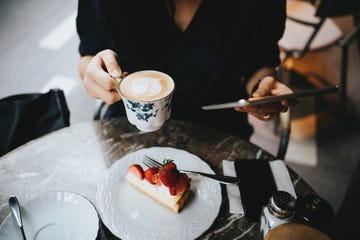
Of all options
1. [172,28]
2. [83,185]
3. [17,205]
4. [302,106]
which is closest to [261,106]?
[172,28]

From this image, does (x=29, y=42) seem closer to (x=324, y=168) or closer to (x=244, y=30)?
(x=244, y=30)

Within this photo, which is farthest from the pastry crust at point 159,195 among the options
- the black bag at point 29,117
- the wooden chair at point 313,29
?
the wooden chair at point 313,29

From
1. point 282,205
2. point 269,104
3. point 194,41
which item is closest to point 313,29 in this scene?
point 194,41

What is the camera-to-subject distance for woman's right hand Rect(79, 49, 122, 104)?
2.96 feet

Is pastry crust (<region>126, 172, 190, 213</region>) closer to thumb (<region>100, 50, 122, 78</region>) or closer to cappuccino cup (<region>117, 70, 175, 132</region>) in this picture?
cappuccino cup (<region>117, 70, 175, 132</region>)

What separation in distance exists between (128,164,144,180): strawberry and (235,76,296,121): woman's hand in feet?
1.10

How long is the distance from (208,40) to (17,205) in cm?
81

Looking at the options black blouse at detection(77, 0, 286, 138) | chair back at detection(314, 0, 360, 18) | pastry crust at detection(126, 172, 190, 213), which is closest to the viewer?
pastry crust at detection(126, 172, 190, 213)

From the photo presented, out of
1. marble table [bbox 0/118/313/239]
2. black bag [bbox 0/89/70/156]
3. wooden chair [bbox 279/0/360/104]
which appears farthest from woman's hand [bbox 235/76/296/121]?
wooden chair [bbox 279/0/360/104]

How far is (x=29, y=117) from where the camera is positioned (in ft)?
4.03

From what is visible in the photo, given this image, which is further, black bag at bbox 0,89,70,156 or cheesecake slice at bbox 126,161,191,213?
black bag at bbox 0,89,70,156

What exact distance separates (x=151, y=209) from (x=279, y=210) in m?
0.34

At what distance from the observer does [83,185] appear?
3.13ft

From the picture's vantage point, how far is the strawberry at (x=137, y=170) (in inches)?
36.8
